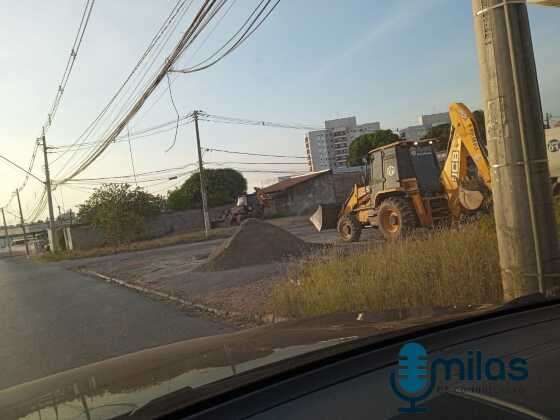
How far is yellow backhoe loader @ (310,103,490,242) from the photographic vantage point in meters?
12.5

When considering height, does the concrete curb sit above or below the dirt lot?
below

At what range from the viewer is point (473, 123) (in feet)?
40.2

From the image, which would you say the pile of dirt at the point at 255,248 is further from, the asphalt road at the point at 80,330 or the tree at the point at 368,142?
the tree at the point at 368,142

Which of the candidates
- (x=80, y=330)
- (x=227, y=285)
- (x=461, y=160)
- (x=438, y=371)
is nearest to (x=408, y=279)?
(x=438, y=371)

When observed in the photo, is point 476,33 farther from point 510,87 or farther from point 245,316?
point 245,316

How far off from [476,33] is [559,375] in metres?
3.85

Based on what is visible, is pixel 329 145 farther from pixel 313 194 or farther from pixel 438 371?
pixel 438 371

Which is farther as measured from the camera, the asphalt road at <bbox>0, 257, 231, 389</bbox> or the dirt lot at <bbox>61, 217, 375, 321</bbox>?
the dirt lot at <bbox>61, 217, 375, 321</bbox>

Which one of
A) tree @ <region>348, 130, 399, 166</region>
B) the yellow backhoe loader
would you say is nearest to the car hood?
the yellow backhoe loader

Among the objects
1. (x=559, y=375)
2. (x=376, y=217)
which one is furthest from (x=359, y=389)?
(x=376, y=217)

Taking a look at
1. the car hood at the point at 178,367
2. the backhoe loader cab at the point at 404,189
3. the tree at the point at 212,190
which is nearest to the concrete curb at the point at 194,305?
the car hood at the point at 178,367

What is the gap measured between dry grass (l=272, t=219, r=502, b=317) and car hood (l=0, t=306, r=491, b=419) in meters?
3.18

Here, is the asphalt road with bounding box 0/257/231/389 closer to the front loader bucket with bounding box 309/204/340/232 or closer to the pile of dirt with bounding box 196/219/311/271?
the pile of dirt with bounding box 196/219/311/271

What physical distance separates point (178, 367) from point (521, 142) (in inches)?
142
